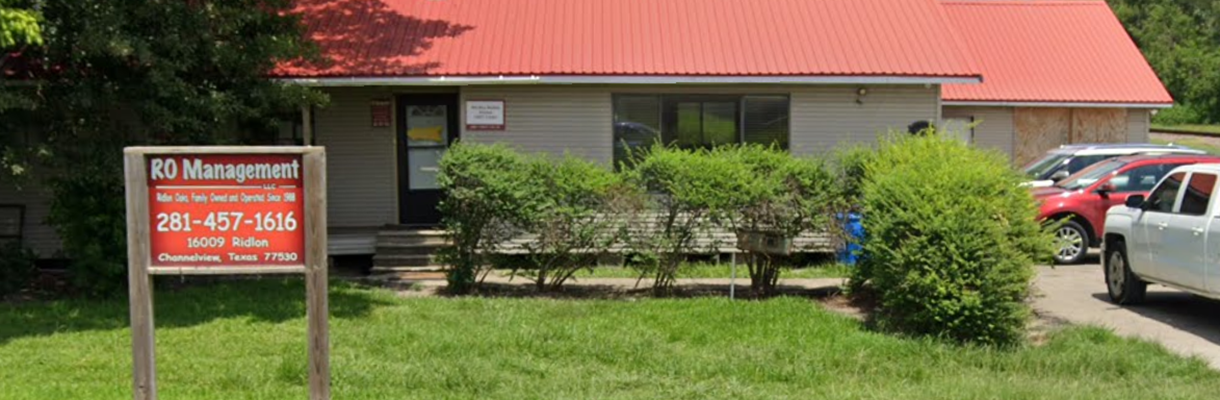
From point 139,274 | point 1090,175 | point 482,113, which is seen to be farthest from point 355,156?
point 1090,175

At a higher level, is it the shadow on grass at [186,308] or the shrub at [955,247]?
the shrub at [955,247]

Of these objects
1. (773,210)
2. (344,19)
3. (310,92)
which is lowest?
(773,210)

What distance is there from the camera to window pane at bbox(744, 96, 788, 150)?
15281 millimetres

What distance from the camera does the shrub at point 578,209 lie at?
37.7ft

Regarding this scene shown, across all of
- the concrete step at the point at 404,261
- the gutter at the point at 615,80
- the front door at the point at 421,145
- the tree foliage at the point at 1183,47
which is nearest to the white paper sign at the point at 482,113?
the gutter at the point at 615,80

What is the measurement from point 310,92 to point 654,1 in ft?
21.1

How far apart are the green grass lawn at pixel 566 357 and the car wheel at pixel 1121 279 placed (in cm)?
201

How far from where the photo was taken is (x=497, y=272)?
13.1 metres

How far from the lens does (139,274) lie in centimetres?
605

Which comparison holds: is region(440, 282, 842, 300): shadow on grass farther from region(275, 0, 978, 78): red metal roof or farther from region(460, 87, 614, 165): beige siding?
region(275, 0, 978, 78): red metal roof

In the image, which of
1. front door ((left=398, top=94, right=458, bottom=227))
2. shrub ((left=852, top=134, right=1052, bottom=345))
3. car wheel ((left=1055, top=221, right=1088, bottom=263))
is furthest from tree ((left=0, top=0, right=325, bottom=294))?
car wheel ((left=1055, top=221, right=1088, bottom=263))

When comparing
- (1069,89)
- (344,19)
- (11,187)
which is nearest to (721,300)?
(344,19)

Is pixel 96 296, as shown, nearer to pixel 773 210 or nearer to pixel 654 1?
pixel 773 210

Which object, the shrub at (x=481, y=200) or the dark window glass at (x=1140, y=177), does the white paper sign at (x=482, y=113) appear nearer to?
the shrub at (x=481, y=200)
